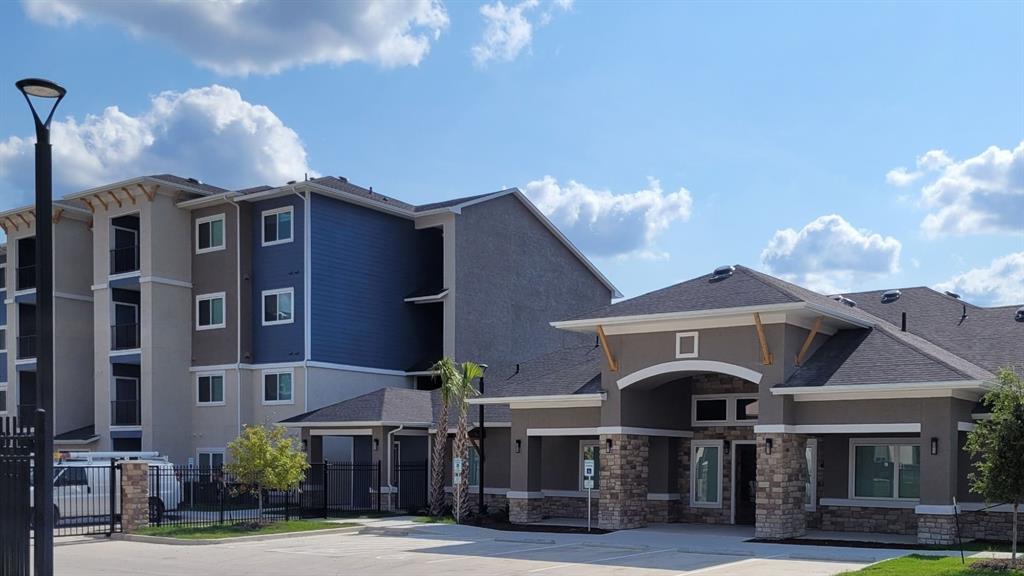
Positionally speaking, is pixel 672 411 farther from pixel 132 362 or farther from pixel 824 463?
pixel 132 362

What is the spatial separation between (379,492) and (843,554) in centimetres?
1635

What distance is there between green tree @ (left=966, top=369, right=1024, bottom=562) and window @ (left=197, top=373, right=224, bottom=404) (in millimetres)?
28706

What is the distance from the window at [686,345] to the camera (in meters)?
24.9

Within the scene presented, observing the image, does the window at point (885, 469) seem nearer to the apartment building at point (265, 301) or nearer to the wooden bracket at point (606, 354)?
the wooden bracket at point (606, 354)

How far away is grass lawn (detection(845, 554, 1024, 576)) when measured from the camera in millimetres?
16016

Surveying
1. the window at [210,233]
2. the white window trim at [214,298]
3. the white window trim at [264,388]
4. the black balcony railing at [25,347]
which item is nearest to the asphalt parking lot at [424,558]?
the white window trim at [264,388]

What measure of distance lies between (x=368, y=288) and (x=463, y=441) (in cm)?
1250

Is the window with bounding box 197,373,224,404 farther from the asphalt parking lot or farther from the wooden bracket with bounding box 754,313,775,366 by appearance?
the wooden bracket with bounding box 754,313,775,366

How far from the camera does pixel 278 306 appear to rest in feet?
126

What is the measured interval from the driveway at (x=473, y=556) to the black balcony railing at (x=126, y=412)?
17.0m

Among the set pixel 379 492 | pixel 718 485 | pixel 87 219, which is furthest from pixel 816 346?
pixel 87 219

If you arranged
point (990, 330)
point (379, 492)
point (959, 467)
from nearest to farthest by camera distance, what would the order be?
point (959, 467), point (990, 330), point (379, 492)

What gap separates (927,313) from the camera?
29.0m

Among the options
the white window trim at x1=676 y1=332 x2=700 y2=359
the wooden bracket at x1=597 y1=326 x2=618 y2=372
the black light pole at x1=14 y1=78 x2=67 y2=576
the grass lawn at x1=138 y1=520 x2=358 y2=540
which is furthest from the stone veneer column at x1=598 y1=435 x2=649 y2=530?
the black light pole at x1=14 y1=78 x2=67 y2=576
